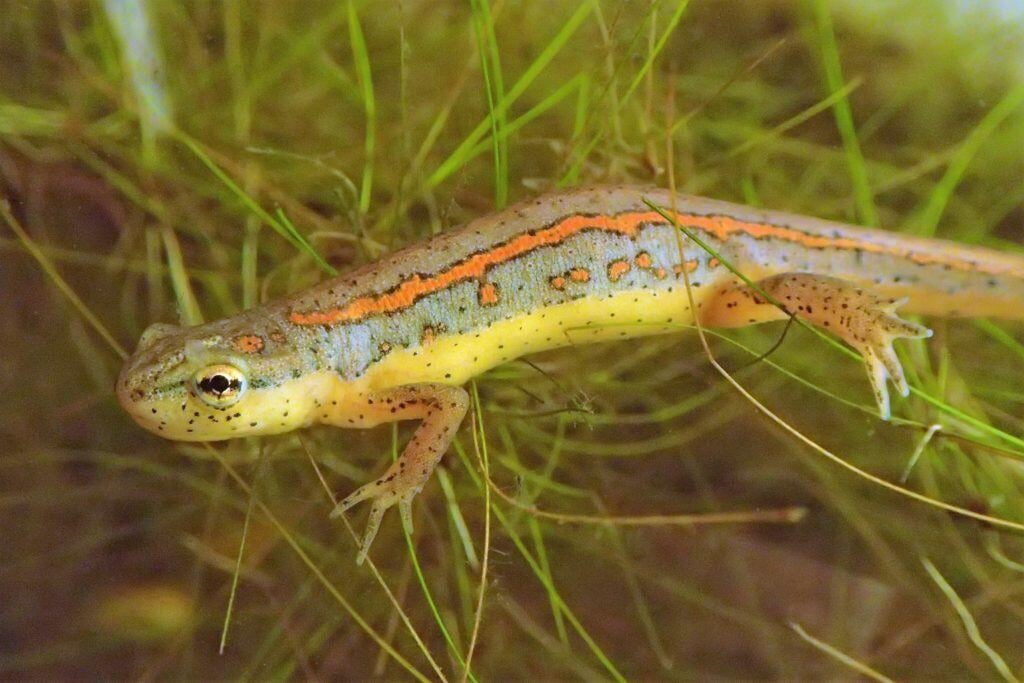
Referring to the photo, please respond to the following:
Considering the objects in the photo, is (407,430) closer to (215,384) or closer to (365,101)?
(215,384)

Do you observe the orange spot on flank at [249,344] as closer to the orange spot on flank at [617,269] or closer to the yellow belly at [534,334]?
the yellow belly at [534,334]

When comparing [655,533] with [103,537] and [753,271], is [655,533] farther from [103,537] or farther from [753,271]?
[103,537]

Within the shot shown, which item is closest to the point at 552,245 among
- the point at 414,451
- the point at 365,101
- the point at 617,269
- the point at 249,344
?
the point at 617,269

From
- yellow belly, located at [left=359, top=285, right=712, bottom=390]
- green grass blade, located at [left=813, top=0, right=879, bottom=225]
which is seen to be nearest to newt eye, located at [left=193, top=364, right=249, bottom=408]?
yellow belly, located at [left=359, top=285, right=712, bottom=390]

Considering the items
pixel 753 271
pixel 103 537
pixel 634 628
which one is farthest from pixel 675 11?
pixel 103 537

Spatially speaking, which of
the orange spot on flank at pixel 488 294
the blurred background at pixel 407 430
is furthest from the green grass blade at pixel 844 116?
the orange spot on flank at pixel 488 294

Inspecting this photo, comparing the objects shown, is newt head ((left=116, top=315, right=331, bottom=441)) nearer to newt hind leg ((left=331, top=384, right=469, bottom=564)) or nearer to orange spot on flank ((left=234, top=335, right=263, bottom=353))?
orange spot on flank ((left=234, top=335, right=263, bottom=353))

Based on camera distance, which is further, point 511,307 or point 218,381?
point 511,307

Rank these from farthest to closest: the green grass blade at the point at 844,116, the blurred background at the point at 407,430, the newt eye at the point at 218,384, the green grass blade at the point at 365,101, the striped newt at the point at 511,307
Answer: the green grass blade at the point at 844,116 → the green grass blade at the point at 365,101 → the blurred background at the point at 407,430 → the striped newt at the point at 511,307 → the newt eye at the point at 218,384
